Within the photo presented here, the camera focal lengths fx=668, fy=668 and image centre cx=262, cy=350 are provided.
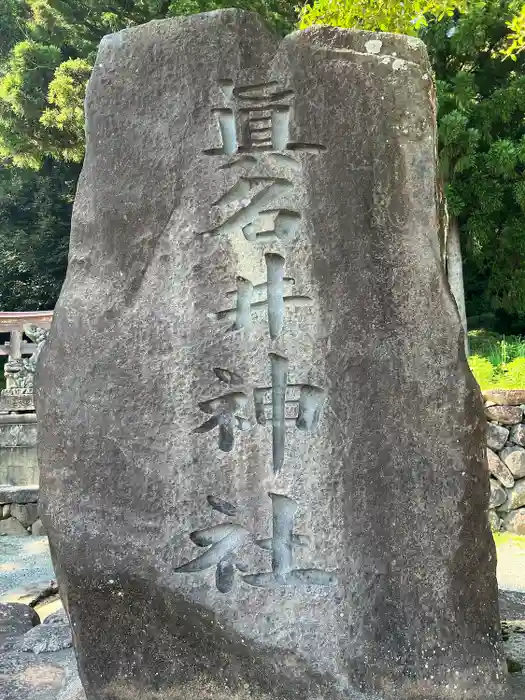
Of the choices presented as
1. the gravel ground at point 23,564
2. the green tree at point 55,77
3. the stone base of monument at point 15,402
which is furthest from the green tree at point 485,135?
the gravel ground at point 23,564

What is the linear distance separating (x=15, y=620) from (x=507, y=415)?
4.51 m

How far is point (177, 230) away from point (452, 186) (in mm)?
7691

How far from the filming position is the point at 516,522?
597 cm

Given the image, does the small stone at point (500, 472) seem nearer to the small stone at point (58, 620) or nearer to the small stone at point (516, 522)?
the small stone at point (516, 522)

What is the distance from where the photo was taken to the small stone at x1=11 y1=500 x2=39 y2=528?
6898 mm

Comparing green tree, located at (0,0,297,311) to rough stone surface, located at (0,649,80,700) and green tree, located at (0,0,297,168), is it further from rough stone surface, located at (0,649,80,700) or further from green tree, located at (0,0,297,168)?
rough stone surface, located at (0,649,80,700)

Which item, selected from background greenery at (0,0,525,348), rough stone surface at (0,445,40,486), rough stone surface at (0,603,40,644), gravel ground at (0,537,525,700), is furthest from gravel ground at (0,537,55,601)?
background greenery at (0,0,525,348)

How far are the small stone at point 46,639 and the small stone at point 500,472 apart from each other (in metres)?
4.28

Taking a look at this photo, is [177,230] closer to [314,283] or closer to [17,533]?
[314,283]

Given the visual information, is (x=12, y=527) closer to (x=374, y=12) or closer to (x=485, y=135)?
(x=374, y=12)

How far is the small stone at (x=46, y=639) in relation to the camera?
2.80m

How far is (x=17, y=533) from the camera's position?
6883 mm

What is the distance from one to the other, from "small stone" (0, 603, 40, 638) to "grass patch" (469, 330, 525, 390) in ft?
15.0

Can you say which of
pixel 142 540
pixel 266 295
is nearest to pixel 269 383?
pixel 266 295
